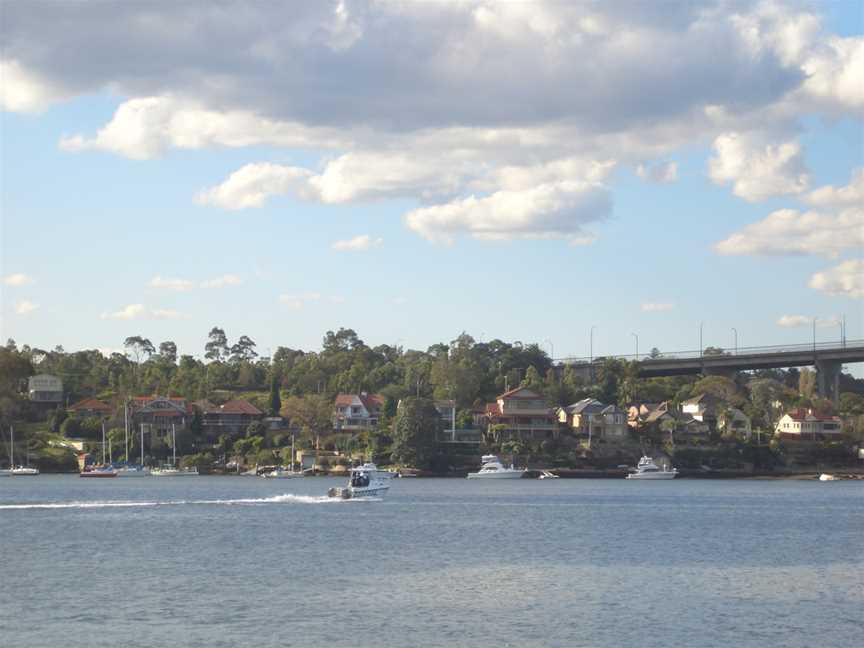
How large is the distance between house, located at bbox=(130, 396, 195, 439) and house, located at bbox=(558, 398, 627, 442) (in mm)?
52821

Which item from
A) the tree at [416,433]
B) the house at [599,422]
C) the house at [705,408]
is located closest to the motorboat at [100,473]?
the tree at [416,433]

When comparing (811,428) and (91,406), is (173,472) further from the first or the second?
(811,428)

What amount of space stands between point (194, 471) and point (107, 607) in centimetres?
11730

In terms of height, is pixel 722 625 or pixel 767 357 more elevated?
pixel 767 357

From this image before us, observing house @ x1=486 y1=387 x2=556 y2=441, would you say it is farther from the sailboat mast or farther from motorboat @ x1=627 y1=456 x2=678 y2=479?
the sailboat mast

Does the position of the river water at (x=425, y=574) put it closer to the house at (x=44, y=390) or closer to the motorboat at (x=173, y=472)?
the motorboat at (x=173, y=472)

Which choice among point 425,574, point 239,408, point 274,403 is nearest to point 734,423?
point 274,403

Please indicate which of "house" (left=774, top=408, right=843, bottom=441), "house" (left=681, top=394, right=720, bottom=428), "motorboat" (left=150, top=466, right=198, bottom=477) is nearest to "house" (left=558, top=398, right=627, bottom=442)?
"house" (left=681, top=394, right=720, bottom=428)

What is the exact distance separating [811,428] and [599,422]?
1229 inches

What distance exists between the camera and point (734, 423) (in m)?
171

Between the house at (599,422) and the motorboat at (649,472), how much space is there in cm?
1032

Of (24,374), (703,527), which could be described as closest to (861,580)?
(703,527)

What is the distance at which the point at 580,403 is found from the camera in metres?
168

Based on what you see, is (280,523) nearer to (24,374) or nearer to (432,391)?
(432,391)
